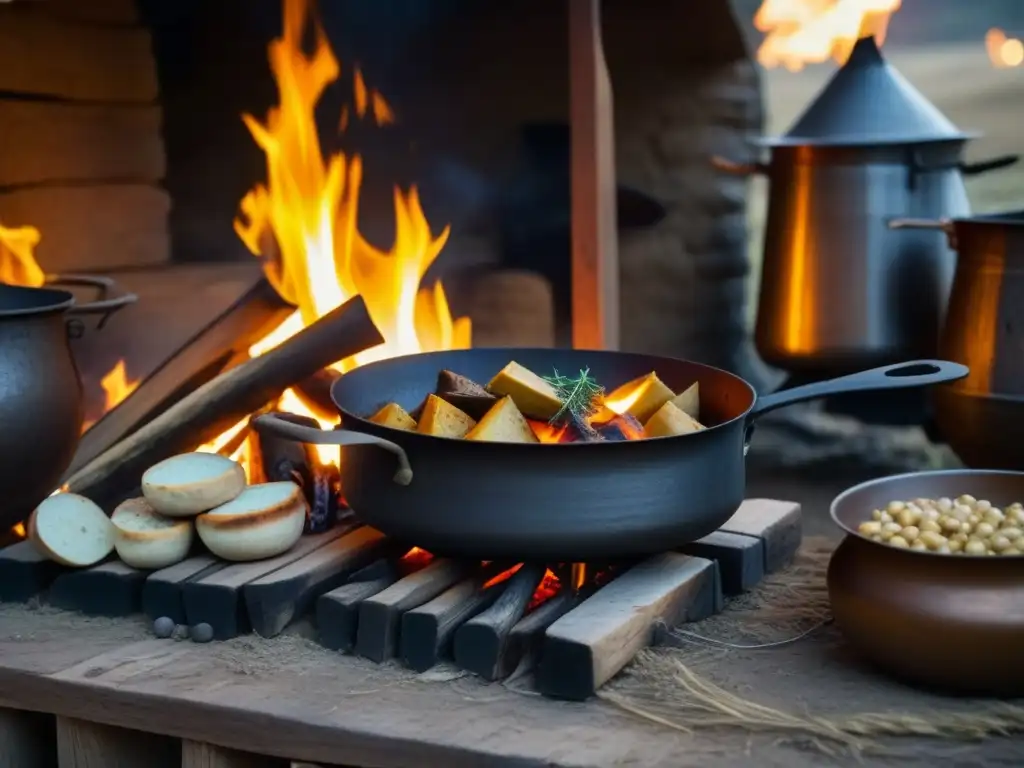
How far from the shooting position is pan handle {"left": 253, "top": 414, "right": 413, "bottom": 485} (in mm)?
1929

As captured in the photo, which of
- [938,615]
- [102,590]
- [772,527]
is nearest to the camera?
[938,615]

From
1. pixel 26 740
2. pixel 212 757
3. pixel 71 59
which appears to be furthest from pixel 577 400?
pixel 71 59

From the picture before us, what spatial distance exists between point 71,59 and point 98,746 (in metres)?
2.19

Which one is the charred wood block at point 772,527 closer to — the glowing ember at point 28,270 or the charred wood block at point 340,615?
the charred wood block at point 340,615

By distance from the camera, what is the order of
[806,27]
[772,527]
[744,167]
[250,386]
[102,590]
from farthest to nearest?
[806,27] → [744,167] → [250,386] → [772,527] → [102,590]

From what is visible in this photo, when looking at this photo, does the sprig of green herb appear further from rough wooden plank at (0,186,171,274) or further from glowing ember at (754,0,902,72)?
glowing ember at (754,0,902,72)

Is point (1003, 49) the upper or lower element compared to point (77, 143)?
upper

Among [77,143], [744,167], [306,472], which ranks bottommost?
[306,472]

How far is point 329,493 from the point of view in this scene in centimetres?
241

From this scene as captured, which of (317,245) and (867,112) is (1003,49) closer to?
(867,112)

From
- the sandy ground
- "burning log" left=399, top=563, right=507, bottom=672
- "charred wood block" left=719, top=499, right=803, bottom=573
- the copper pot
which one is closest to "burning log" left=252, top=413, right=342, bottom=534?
"burning log" left=399, top=563, right=507, bottom=672

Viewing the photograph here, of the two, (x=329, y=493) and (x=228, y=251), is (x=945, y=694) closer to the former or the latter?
(x=329, y=493)

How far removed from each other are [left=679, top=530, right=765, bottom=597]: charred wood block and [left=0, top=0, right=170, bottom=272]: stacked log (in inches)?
79.0

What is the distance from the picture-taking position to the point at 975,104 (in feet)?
26.1
